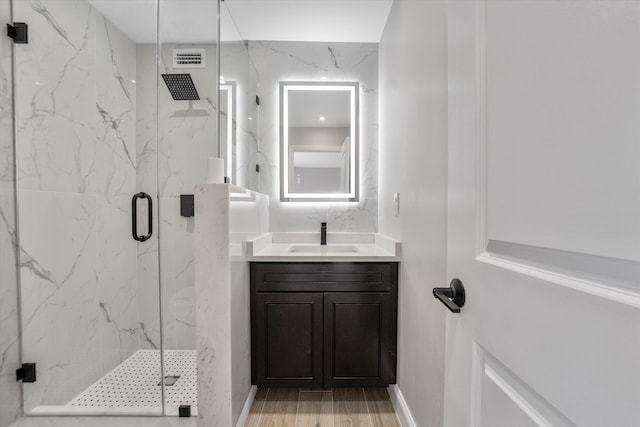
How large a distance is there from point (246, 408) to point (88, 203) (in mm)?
1574

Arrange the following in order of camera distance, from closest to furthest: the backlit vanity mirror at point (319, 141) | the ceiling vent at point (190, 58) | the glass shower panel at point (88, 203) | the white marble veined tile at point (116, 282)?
the glass shower panel at point (88, 203)
the ceiling vent at point (190, 58)
the white marble veined tile at point (116, 282)
the backlit vanity mirror at point (319, 141)

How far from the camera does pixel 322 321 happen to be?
72.5 inches

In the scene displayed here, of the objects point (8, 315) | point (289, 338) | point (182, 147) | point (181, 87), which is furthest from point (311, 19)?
point (8, 315)

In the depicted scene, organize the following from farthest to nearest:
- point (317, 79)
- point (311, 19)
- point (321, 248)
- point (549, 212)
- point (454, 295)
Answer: point (317, 79)
point (321, 248)
point (311, 19)
point (454, 295)
point (549, 212)

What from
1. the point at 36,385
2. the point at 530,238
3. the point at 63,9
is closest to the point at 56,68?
the point at 63,9

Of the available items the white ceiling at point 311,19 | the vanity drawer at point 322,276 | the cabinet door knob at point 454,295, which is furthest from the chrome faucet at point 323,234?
the cabinet door knob at point 454,295

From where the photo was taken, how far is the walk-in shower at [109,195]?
1549mm

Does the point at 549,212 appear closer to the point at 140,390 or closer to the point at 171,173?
the point at 171,173

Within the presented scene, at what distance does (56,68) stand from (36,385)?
1.72 metres

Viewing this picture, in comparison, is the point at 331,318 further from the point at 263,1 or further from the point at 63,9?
the point at 63,9

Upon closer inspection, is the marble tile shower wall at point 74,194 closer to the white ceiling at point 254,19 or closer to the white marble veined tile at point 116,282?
the white marble veined tile at point 116,282

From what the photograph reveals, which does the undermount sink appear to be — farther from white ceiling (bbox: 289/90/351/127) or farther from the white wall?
white ceiling (bbox: 289/90/351/127)

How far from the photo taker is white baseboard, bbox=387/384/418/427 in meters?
1.51

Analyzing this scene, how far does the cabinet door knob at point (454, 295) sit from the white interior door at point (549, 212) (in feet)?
0.07
